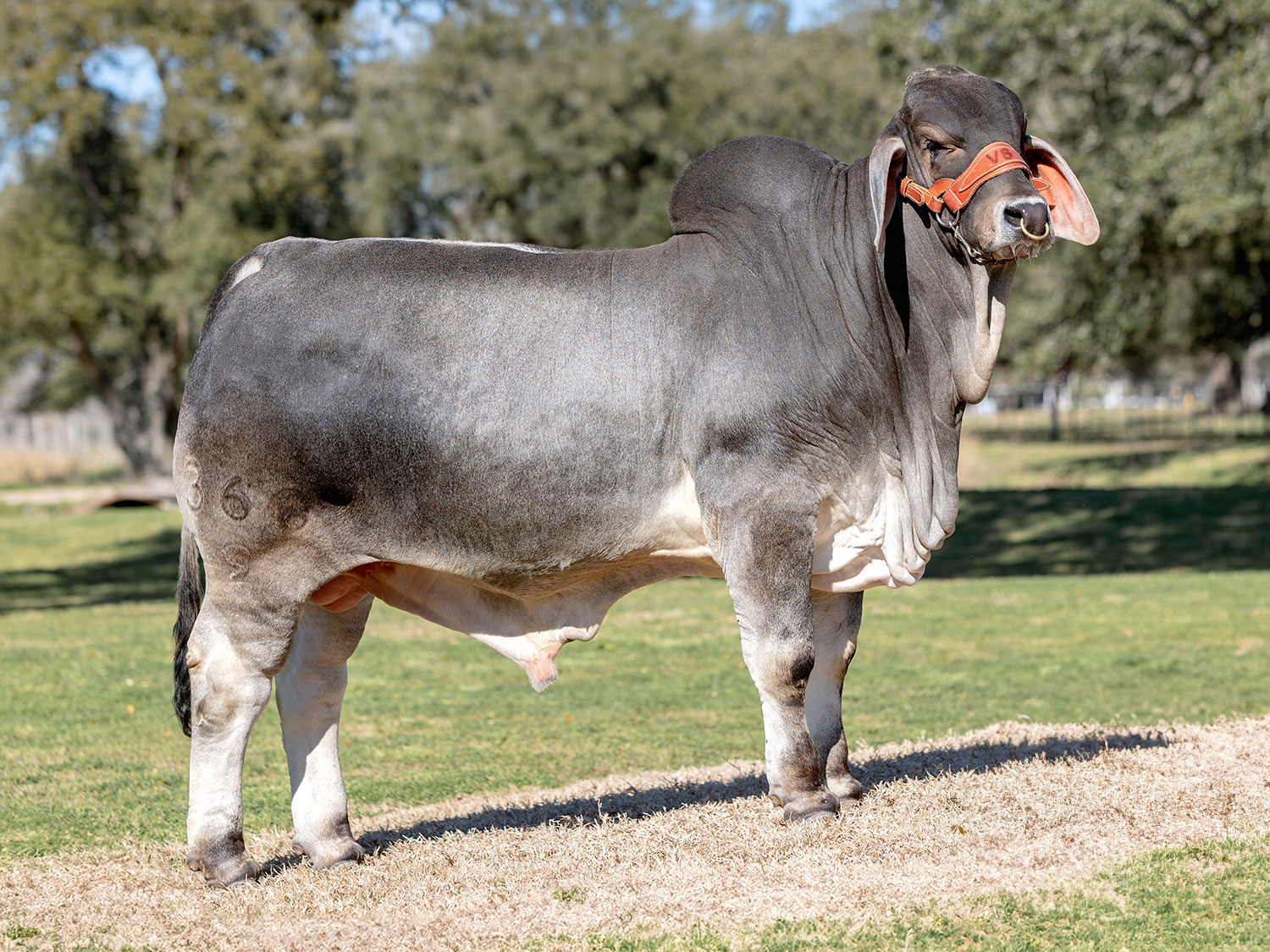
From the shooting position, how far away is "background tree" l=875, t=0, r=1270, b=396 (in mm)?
17156

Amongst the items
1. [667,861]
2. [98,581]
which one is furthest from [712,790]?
[98,581]

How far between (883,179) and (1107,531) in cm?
1751

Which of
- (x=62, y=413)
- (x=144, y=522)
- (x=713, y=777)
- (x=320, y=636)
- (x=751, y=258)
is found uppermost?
(x=751, y=258)

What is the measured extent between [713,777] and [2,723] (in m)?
5.20

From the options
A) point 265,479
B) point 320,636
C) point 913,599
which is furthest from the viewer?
point 913,599

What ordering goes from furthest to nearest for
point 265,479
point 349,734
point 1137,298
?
point 1137,298 < point 349,734 < point 265,479

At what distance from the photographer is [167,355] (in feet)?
118

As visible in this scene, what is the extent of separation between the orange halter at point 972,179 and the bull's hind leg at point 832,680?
1.60m

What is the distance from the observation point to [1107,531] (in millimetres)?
21469

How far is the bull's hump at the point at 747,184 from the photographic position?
18.3 ft

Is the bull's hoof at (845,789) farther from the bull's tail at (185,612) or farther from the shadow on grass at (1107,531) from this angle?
the shadow on grass at (1107,531)

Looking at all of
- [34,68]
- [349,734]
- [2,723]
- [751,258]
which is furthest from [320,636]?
[34,68]

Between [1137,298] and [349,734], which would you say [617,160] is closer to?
[1137,298]

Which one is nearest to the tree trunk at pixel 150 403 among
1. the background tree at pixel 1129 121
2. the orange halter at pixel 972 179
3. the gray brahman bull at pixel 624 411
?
the background tree at pixel 1129 121
